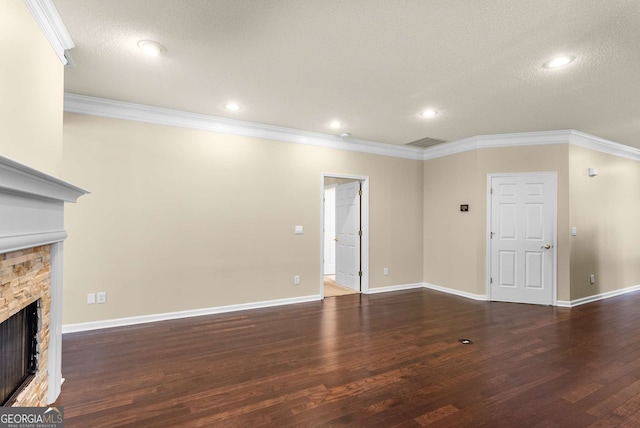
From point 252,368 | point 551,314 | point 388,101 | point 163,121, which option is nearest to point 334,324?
point 252,368

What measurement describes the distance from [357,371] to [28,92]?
3.09 m

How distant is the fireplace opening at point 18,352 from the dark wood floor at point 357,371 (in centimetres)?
40

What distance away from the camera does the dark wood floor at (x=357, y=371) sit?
6.77 feet

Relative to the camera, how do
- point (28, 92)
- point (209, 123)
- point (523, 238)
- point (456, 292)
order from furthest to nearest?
point (456, 292)
point (523, 238)
point (209, 123)
point (28, 92)

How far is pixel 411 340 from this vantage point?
3344 millimetres

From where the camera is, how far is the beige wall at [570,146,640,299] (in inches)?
191

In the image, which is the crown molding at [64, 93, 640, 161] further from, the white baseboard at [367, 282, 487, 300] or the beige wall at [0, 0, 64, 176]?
the white baseboard at [367, 282, 487, 300]

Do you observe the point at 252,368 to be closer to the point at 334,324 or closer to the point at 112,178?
the point at 334,324

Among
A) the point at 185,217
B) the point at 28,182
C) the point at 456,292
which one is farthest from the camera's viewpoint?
the point at 456,292

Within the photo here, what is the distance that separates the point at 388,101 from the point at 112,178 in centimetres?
342

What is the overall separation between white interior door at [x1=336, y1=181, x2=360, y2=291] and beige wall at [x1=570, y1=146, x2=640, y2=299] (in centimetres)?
333

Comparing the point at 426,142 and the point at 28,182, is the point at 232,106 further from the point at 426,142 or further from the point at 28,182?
the point at 426,142

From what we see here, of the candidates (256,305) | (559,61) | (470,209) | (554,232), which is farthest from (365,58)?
(554,232)

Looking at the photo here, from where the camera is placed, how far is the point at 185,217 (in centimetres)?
409
